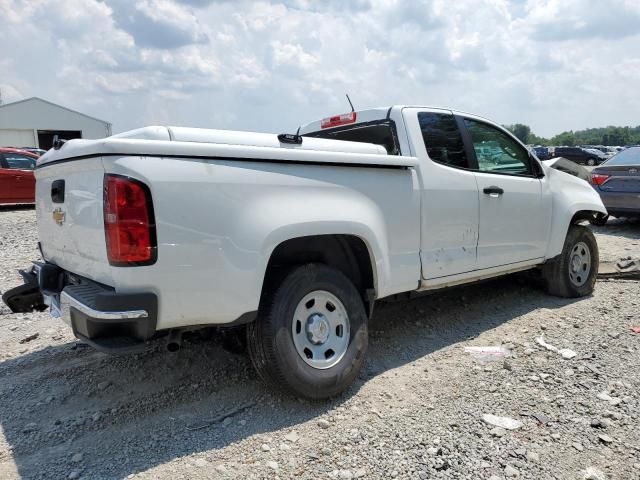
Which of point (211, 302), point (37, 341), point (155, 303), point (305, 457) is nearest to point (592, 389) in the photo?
point (305, 457)

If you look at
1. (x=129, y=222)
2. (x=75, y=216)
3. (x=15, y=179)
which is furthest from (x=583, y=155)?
(x=129, y=222)

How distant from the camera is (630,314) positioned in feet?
16.1

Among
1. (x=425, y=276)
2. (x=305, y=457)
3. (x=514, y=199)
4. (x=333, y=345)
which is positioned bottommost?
(x=305, y=457)

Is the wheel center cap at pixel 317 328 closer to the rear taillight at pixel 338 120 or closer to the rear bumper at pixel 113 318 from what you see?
the rear bumper at pixel 113 318

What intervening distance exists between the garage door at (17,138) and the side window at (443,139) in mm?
41797

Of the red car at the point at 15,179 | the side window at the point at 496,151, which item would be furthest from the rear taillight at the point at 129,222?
the red car at the point at 15,179

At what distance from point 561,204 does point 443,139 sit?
71.8 inches

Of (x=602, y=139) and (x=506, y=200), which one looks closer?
(x=506, y=200)

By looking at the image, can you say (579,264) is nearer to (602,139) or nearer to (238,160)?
(238,160)

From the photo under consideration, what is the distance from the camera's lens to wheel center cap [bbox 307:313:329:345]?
3236 millimetres

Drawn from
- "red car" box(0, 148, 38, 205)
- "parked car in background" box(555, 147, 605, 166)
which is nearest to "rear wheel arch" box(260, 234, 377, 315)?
"red car" box(0, 148, 38, 205)

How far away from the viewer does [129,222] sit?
2.51 metres

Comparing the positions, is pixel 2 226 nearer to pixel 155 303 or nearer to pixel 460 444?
pixel 155 303

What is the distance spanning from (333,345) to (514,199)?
92.3 inches
